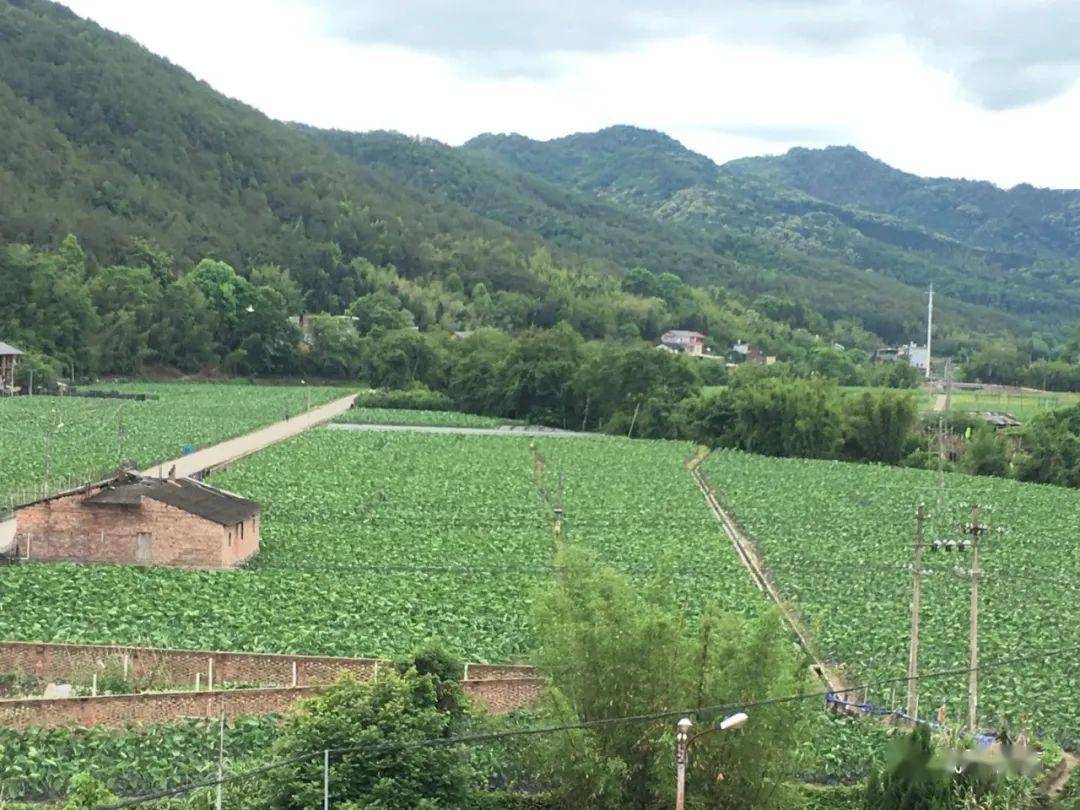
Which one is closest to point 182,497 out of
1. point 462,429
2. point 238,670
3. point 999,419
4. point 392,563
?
point 392,563

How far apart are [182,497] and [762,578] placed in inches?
569

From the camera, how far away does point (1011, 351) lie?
13812cm

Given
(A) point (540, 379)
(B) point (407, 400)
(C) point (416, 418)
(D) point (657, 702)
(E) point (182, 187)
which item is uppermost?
(E) point (182, 187)

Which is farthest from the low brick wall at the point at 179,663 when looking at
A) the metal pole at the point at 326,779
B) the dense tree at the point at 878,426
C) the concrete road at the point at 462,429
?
the dense tree at the point at 878,426

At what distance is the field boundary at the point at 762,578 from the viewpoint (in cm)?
2695

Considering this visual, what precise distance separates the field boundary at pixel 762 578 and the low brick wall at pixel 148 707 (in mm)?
6739

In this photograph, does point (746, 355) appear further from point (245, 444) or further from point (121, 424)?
point (121, 424)

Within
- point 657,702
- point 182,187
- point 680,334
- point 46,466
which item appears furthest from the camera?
point 182,187

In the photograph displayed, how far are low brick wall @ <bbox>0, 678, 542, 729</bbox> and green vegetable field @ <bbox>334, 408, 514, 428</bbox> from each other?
57.0 meters

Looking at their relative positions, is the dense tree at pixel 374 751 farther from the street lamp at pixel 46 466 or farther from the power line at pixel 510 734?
the street lamp at pixel 46 466

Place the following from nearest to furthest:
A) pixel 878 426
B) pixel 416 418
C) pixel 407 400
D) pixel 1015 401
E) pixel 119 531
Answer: pixel 119 531
pixel 878 426
pixel 416 418
pixel 407 400
pixel 1015 401

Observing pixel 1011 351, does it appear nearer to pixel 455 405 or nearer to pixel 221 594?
pixel 455 405

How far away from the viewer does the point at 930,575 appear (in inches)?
1457

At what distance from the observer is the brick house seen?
33875 millimetres
